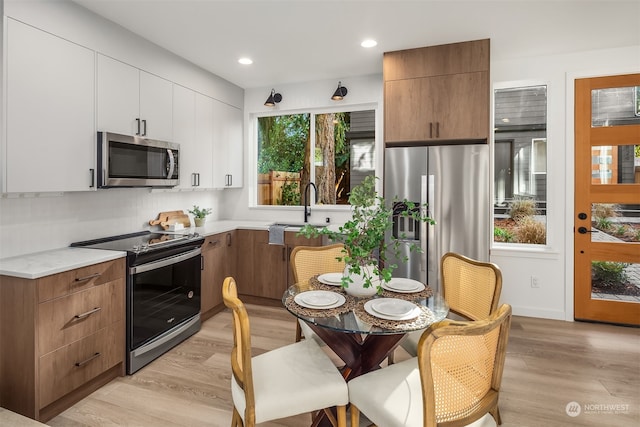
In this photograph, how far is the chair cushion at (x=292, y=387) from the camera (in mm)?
1463

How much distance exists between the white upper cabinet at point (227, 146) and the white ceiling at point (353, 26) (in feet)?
2.27

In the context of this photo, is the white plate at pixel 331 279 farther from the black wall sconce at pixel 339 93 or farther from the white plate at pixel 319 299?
the black wall sconce at pixel 339 93

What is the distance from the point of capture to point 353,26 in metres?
2.87

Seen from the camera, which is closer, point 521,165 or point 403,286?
point 403,286

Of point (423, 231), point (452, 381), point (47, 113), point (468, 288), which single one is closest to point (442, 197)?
point (423, 231)

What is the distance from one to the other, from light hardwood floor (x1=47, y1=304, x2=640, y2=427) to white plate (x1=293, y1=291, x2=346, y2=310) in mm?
802

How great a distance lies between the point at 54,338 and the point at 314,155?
319cm

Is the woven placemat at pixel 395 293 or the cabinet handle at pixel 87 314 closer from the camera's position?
the woven placemat at pixel 395 293

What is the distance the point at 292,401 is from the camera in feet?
4.84

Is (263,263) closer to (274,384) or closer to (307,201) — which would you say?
(307,201)

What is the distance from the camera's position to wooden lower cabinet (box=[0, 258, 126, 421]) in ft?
6.44

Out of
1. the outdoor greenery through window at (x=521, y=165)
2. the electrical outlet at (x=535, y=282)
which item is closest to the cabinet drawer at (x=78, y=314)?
the outdoor greenery through window at (x=521, y=165)

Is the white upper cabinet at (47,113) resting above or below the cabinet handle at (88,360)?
above

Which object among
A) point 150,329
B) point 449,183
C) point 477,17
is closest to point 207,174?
point 150,329
